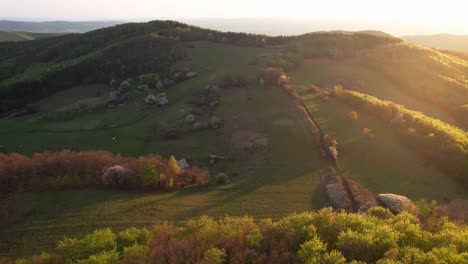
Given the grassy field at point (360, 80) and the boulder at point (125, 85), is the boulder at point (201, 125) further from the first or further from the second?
the boulder at point (125, 85)

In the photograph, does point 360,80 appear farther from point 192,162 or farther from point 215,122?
point 192,162

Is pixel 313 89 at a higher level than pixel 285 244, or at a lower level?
higher

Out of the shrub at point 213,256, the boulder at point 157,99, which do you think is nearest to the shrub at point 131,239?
the shrub at point 213,256

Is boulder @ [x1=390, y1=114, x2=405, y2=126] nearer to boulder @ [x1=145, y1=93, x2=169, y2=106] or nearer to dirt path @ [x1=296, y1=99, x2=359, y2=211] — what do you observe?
dirt path @ [x1=296, y1=99, x2=359, y2=211]

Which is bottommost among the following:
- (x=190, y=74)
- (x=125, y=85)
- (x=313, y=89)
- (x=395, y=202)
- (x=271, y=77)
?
(x=395, y=202)

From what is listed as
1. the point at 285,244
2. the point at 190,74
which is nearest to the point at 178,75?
the point at 190,74

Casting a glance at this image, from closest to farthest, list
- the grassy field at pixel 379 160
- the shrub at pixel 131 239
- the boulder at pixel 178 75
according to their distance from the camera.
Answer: the shrub at pixel 131 239
the grassy field at pixel 379 160
the boulder at pixel 178 75

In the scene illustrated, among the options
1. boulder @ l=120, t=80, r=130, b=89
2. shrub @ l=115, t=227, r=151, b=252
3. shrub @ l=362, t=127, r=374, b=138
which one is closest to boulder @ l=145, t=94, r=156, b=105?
boulder @ l=120, t=80, r=130, b=89

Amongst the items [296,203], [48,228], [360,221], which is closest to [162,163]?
[48,228]
